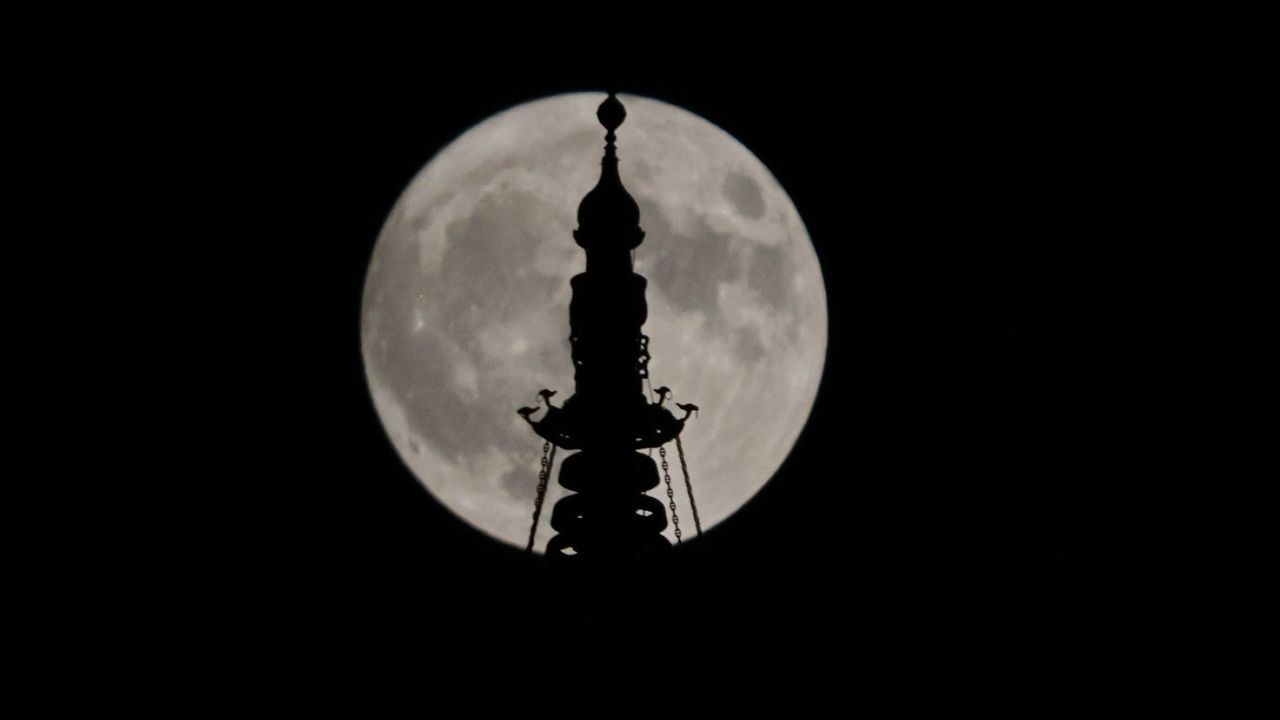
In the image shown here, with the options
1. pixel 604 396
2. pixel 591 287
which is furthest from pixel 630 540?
pixel 591 287

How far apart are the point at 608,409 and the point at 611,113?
3.14m

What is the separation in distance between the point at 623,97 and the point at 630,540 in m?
5.89

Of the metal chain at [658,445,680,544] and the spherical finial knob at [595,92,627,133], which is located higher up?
the spherical finial knob at [595,92,627,133]

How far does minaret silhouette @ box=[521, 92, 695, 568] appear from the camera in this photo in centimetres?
1173

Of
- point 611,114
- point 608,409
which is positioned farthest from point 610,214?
point 608,409

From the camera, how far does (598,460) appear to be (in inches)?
468

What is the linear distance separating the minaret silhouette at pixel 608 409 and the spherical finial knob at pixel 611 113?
0.03 ft

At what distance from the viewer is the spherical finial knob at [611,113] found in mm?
11969

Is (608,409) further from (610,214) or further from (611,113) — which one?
(611,113)

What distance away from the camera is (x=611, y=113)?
12.0 m

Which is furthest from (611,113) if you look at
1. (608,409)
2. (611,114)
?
(608,409)

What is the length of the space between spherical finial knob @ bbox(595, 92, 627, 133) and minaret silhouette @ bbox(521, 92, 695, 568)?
1 centimetres

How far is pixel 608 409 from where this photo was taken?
38.7 feet

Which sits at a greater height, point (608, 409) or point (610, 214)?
point (610, 214)
